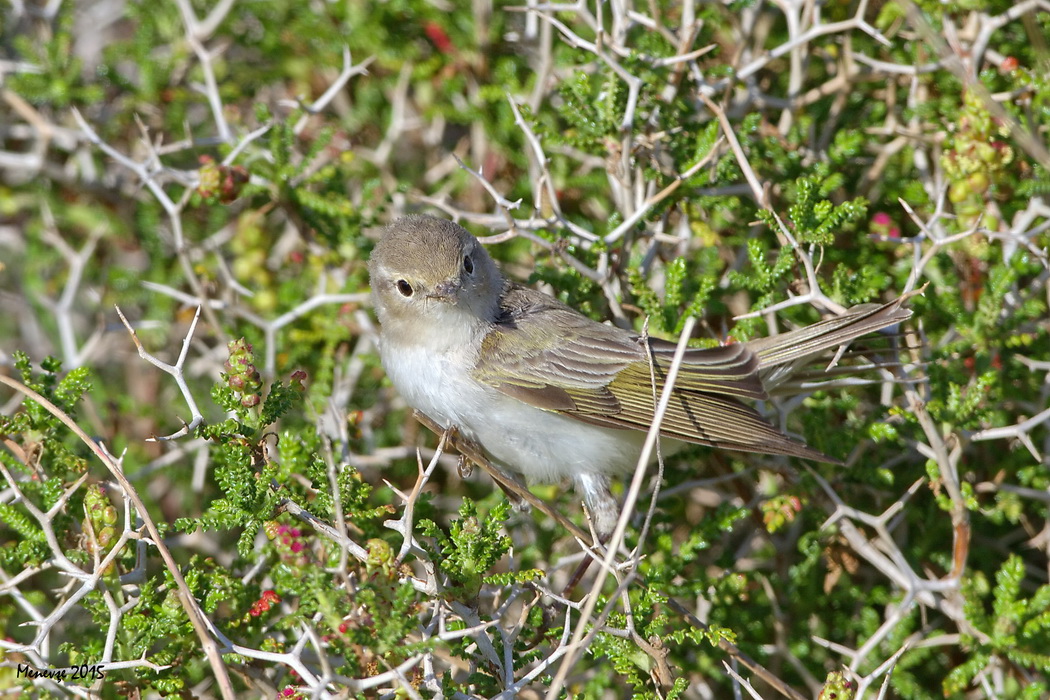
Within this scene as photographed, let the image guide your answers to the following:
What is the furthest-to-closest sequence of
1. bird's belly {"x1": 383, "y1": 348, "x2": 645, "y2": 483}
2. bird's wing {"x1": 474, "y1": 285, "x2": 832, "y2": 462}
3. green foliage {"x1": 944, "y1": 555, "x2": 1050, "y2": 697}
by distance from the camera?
bird's belly {"x1": 383, "y1": 348, "x2": 645, "y2": 483}
bird's wing {"x1": 474, "y1": 285, "x2": 832, "y2": 462}
green foliage {"x1": 944, "y1": 555, "x2": 1050, "y2": 697}

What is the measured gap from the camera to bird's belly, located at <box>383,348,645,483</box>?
13.3 feet

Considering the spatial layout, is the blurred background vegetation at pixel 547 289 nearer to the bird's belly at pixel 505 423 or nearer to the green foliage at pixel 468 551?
the green foliage at pixel 468 551

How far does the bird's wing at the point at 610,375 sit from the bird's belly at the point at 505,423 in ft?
0.23

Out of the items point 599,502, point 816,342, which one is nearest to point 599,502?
point 599,502

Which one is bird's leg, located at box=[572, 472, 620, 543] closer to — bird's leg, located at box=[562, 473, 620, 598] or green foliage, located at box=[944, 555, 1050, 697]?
bird's leg, located at box=[562, 473, 620, 598]

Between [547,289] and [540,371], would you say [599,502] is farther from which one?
[547,289]

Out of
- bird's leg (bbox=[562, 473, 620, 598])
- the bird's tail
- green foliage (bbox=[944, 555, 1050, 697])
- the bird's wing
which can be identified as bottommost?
bird's leg (bbox=[562, 473, 620, 598])

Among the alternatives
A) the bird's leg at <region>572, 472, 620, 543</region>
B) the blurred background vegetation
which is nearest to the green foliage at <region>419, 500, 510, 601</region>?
the blurred background vegetation

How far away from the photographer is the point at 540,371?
4141mm

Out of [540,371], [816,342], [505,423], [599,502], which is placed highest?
[816,342]

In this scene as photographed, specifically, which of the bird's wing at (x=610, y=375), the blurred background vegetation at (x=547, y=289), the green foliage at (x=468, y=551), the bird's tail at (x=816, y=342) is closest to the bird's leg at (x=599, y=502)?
the blurred background vegetation at (x=547, y=289)

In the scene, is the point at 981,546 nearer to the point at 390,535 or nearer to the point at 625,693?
the point at 625,693

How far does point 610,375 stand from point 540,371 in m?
Result: 0.31

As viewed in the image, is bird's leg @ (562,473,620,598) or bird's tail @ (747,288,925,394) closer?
bird's tail @ (747,288,925,394)
